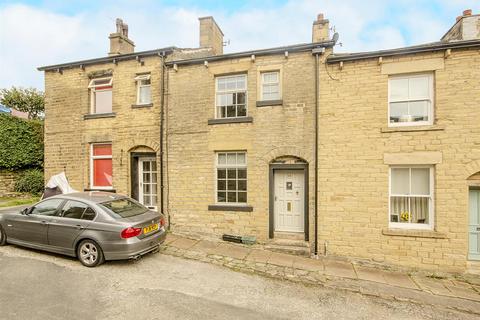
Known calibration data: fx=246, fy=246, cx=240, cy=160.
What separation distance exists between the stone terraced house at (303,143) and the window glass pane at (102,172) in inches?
1.8

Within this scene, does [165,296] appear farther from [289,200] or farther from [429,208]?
[429,208]

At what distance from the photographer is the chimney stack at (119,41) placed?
10484 millimetres

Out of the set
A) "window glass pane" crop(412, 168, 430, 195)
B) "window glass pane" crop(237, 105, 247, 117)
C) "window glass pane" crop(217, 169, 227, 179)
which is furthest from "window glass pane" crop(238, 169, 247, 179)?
"window glass pane" crop(412, 168, 430, 195)

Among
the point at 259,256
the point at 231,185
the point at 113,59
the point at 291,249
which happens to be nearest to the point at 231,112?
the point at 231,185

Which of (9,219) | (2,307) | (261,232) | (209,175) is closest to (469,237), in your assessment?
(261,232)

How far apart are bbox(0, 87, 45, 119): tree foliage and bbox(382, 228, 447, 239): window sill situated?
34857 millimetres

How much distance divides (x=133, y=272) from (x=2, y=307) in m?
2.08

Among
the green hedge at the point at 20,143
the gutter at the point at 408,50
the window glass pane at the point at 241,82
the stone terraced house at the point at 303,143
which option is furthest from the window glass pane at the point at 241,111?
the green hedge at the point at 20,143

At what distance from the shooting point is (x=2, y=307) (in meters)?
4.04

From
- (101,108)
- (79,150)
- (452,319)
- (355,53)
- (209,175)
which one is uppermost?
(355,53)

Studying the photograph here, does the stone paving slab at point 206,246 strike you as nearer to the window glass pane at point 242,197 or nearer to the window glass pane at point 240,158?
the window glass pane at point 242,197

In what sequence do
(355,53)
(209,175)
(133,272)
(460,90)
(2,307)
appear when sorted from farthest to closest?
(209,175) < (355,53) < (460,90) < (133,272) < (2,307)

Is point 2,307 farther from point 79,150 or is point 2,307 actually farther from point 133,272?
point 79,150

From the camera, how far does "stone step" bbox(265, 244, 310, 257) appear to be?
7496 mm
